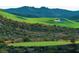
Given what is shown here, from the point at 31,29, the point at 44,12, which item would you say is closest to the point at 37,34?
the point at 31,29

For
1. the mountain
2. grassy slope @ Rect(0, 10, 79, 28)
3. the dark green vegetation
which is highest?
the mountain

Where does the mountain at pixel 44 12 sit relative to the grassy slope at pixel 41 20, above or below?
above

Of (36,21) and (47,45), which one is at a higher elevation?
(36,21)

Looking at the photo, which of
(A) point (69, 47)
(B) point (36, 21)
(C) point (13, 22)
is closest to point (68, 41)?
(A) point (69, 47)
